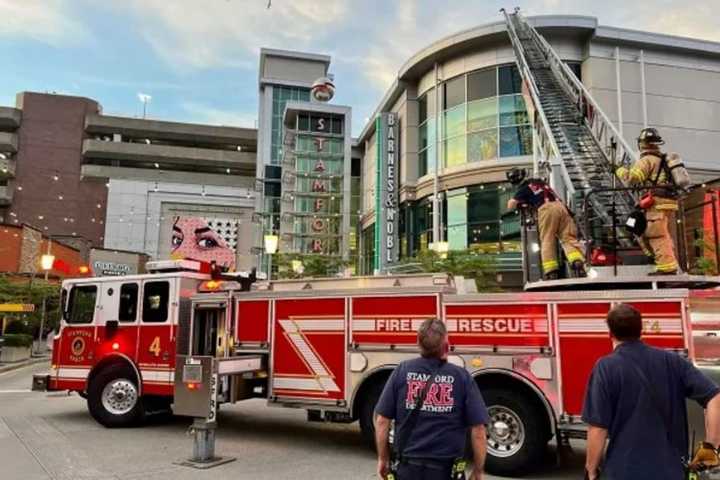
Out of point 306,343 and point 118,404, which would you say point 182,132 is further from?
point 306,343

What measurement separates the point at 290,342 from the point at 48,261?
18799 mm

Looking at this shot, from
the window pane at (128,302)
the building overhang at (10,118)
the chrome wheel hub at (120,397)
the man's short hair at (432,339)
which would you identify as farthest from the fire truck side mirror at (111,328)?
the building overhang at (10,118)

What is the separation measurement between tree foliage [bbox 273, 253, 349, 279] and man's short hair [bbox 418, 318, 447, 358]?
97.2ft

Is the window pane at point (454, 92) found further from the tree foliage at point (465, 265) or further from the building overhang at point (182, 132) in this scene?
the building overhang at point (182, 132)

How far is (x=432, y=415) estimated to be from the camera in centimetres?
342

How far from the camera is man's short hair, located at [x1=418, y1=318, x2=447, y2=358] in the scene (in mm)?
3502

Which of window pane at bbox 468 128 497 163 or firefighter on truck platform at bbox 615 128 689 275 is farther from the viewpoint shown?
window pane at bbox 468 128 497 163

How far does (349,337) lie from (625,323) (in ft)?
16.1

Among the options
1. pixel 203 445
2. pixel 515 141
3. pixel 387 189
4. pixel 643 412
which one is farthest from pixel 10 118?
pixel 643 412

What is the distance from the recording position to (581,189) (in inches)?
481

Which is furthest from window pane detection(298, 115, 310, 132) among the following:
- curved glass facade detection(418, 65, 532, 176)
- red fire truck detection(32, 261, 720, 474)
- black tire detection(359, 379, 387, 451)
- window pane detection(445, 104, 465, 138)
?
black tire detection(359, 379, 387, 451)

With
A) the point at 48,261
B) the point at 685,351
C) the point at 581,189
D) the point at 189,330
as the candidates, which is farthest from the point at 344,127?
the point at 685,351

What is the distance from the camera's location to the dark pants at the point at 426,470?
131 inches

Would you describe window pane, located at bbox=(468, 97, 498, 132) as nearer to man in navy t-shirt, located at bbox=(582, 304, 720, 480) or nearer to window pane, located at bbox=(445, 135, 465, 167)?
window pane, located at bbox=(445, 135, 465, 167)
